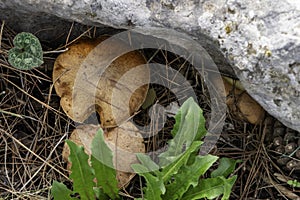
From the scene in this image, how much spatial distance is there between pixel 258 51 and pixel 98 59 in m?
0.65

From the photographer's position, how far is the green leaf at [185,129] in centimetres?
183

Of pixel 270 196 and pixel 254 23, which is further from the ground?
pixel 254 23

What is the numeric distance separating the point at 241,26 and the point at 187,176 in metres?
0.54

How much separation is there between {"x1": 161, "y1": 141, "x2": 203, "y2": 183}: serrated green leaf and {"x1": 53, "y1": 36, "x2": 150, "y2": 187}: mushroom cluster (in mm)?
204

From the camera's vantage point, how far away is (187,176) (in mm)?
1807

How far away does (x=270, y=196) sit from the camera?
2.04 m

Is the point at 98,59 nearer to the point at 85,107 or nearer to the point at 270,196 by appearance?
the point at 85,107

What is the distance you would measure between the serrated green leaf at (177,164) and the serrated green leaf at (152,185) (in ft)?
0.23

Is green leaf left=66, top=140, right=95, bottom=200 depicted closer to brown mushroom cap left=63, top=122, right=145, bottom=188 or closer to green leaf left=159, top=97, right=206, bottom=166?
brown mushroom cap left=63, top=122, right=145, bottom=188

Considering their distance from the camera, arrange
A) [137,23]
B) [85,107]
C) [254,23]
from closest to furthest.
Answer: [254,23] < [137,23] < [85,107]

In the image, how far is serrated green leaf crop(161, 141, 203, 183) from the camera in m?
1.76

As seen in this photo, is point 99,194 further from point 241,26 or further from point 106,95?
point 241,26

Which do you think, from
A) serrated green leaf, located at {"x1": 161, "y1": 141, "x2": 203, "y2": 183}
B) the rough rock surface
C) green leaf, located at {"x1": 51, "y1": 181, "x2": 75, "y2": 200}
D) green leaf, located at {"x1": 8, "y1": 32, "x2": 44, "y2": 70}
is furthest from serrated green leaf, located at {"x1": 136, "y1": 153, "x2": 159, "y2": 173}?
green leaf, located at {"x1": 8, "y1": 32, "x2": 44, "y2": 70}

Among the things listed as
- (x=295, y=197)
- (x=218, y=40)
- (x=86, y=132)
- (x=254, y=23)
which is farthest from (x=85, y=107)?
(x=295, y=197)
